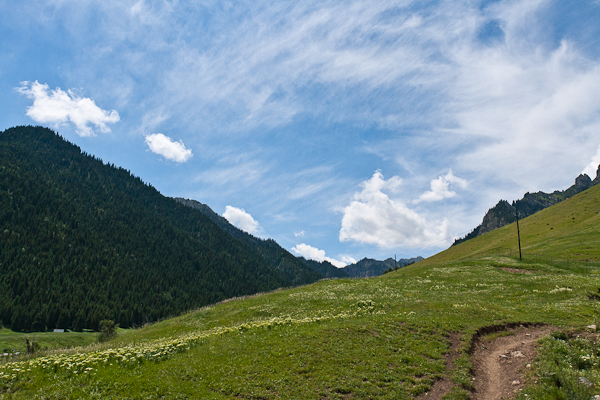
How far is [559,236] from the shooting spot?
3895 inches

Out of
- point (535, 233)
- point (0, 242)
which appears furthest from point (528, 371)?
point (0, 242)

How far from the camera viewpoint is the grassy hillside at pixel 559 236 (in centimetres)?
7500

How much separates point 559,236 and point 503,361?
10734 cm

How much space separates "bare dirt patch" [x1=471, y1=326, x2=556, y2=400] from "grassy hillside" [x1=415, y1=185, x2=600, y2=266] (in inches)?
2338

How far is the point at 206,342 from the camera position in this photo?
24.2 metres

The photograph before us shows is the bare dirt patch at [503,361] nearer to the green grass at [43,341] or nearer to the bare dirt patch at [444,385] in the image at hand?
the bare dirt patch at [444,385]

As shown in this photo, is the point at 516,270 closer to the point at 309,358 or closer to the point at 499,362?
the point at 499,362

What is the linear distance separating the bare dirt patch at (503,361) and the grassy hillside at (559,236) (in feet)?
195

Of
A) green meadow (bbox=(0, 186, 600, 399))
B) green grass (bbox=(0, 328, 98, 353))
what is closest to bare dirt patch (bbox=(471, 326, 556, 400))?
green meadow (bbox=(0, 186, 600, 399))

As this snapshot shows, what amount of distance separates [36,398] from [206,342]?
11.5 metres

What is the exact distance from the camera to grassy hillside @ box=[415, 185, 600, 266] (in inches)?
2953

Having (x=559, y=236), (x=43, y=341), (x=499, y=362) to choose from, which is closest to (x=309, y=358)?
(x=499, y=362)

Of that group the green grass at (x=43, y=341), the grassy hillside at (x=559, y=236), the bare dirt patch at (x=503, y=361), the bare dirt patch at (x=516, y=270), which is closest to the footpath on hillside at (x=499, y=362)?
the bare dirt patch at (x=503, y=361)

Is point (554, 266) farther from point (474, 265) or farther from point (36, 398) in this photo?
point (36, 398)
